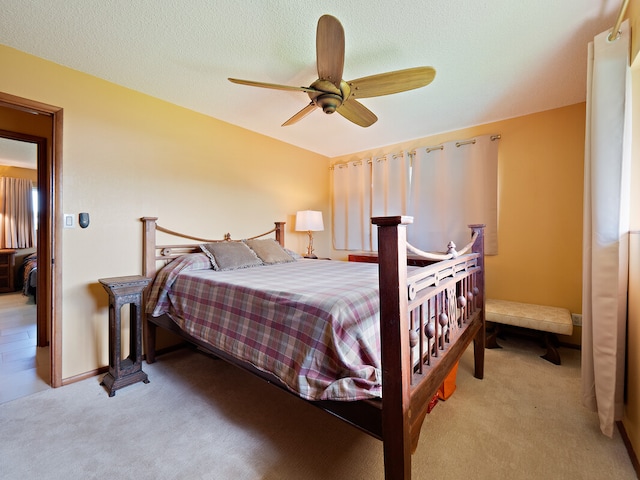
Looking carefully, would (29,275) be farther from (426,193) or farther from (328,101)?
(426,193)

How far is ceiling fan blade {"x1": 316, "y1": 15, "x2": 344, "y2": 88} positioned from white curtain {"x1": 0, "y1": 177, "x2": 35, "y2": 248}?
6.62 meters

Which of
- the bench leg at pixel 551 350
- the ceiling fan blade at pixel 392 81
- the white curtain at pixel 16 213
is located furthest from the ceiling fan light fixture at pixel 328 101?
the white curtain at pixel 16 213

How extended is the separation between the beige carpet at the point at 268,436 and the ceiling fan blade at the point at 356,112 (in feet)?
6.96

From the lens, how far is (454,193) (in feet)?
10.8

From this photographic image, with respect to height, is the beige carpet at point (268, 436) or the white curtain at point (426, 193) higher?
the white curtain at point (426, 193)

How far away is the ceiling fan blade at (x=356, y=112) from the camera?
2021 millimetres

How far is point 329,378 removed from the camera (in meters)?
1.09

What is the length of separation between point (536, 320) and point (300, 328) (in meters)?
2.30

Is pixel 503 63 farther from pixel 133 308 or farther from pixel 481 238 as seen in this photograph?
pixel 133 308

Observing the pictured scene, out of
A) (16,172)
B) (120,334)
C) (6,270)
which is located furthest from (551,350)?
(16,172)

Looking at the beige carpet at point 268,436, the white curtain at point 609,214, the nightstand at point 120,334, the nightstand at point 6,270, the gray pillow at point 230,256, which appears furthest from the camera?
the nightstand at point 6,270

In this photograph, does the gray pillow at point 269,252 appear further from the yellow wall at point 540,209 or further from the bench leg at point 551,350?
the bench leg at point 551,350

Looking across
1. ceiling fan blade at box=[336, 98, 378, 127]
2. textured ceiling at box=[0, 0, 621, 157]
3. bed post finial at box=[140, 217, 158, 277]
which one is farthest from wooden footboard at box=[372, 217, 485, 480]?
bed post finial at box=[140, 217, 158, 277]

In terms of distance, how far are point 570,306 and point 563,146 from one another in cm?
159
